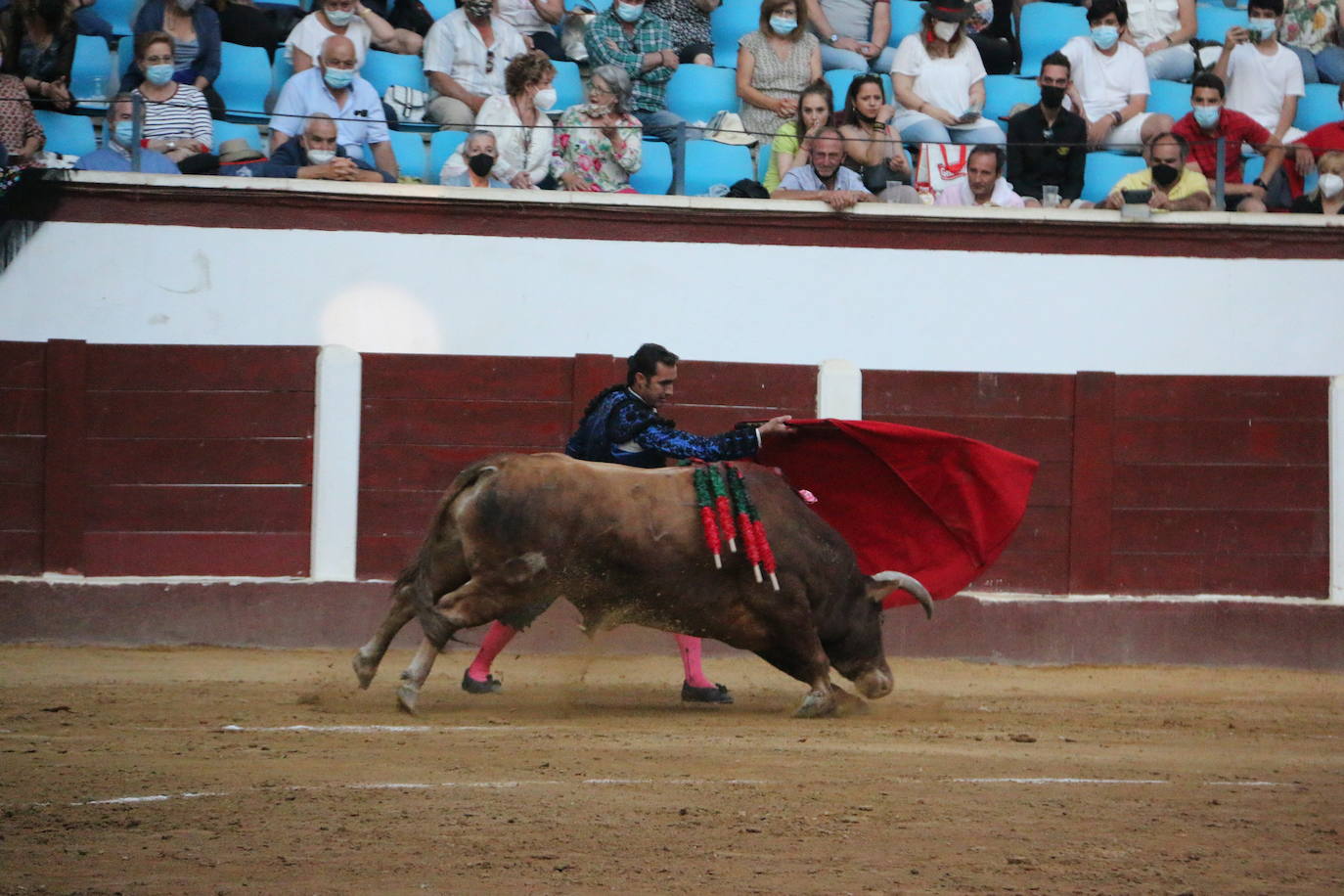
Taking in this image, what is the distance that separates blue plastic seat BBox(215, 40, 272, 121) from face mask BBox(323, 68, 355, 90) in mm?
562

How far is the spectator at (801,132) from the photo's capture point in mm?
9305

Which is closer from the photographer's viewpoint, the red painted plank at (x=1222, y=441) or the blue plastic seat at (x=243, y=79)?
the red painted plank at (x=1222, y=441)

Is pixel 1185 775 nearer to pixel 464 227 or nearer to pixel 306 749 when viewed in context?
pixel 306 749

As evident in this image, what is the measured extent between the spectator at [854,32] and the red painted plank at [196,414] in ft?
13.4

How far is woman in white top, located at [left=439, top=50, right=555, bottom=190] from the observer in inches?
355

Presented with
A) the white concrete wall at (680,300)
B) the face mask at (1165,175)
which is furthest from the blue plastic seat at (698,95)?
the face mask at (1165,175)

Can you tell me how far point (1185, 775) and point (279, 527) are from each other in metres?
4.92

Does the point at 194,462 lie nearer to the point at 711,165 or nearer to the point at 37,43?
the point at 37,43

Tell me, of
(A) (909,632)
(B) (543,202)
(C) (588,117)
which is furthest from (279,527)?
(A) (909,632)

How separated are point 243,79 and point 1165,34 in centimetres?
602

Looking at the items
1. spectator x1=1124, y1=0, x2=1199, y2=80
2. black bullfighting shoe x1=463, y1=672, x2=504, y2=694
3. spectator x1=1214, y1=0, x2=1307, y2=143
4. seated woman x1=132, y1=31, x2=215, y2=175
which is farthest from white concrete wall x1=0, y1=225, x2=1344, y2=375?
spectator x1=1124, y1=0, x2=1199, y2=80

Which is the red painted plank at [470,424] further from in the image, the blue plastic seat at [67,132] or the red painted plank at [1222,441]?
the red painted plank at [1222,441]

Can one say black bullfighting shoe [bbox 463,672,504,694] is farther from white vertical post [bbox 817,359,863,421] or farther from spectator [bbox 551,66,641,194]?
spectator [bbox 551,66,641,194]

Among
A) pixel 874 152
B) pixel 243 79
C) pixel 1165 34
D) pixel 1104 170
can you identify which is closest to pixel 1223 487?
pixel 1104 170
